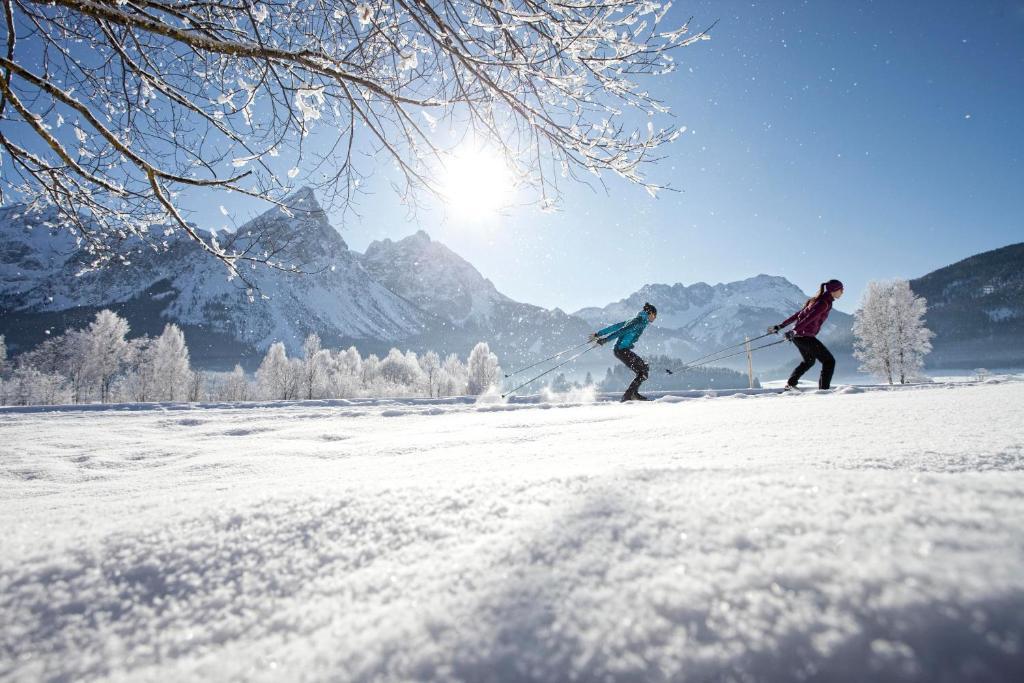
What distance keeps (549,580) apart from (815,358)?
7.39 meters

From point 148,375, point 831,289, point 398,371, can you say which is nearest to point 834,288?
point 831,289

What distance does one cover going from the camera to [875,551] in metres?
0.58

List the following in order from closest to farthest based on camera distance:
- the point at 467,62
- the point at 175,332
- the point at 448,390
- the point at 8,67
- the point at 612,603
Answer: the point at 612,603 → the point at 8,67 → the point at 467,62 → the point at 175,332 → the point at 448,390

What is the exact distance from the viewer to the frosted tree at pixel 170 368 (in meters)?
44.3

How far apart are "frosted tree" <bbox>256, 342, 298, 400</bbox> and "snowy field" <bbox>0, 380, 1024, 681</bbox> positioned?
55676 millimetres

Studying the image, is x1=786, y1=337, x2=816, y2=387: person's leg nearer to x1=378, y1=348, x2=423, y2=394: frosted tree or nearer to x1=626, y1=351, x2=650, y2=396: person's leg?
x1=626, y1=351, x2=650, y2=396: person's leg

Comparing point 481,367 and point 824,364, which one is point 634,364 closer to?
point 824,364

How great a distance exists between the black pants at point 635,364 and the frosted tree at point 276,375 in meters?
51.1

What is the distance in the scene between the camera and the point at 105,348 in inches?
1634

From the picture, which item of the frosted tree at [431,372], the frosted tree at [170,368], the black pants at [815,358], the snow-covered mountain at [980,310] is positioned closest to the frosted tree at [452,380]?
the frosted tree at [431,372]

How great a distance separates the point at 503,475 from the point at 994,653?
103 centimetres

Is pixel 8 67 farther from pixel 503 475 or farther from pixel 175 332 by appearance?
pixel 175 332

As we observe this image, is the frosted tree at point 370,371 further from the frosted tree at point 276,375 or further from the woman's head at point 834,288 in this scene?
the woman's head at point 834,288

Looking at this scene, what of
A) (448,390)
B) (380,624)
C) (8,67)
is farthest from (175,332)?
(380,624)
